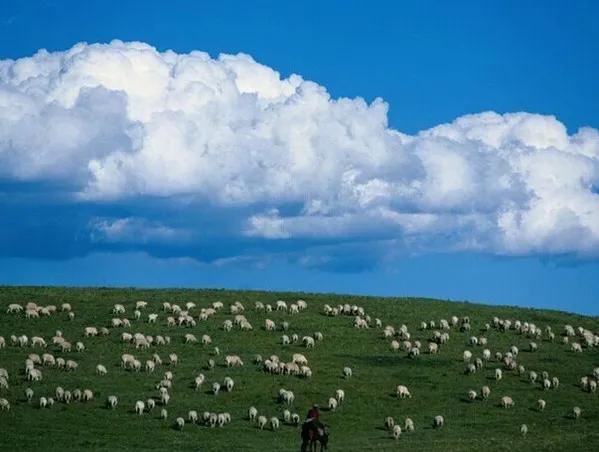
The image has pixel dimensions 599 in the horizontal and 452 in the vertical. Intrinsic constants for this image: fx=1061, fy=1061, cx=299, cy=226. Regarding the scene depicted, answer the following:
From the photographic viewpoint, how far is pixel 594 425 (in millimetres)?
61281

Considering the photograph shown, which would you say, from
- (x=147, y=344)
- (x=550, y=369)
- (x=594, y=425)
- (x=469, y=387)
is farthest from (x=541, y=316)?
(x=147, y=344)

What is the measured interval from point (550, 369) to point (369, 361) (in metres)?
12.8

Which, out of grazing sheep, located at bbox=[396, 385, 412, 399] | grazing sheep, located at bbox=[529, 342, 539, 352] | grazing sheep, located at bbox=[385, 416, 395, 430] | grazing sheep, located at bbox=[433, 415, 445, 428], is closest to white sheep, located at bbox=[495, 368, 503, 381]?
grazing sheep, located at bbox=[396, 385, 412, 399]

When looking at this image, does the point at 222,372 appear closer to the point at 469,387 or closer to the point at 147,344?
the point at 147,344

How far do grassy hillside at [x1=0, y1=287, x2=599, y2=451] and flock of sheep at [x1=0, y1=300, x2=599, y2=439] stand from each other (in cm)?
42

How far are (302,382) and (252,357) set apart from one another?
594cm

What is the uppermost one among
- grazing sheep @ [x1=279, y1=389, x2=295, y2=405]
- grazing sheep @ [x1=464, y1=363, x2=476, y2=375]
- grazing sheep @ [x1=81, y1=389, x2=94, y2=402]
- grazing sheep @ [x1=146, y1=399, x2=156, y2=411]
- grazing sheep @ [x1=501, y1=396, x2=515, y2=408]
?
grazing sheep @ [x1=464, y1=363, x2=476, y2=375]

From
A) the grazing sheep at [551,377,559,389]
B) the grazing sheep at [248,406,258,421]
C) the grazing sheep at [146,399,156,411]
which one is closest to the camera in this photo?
the grazing sheep at [248,406,258,421]

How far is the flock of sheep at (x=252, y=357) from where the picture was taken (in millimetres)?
60125

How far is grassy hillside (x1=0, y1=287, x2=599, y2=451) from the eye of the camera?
54656 mm

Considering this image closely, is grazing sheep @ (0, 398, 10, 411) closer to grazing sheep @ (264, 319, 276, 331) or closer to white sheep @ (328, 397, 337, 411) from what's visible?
white sheep @ (328, 397, 337, 411)

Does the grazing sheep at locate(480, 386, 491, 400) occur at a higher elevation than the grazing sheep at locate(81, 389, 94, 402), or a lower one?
higher

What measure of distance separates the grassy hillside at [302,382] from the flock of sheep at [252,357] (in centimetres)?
42

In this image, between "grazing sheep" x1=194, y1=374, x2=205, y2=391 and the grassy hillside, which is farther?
"grazing sheep" x1=194, y1=374, x2=205, y2=391
